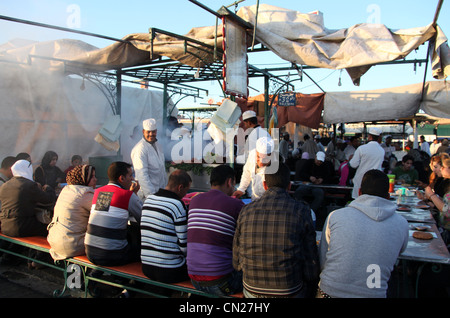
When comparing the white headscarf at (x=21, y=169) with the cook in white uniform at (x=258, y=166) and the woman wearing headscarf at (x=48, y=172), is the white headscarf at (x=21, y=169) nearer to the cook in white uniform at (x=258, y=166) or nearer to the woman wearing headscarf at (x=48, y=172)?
the woman wearing headscarf at (x=48, y=172)

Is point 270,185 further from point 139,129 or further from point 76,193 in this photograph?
point 139,129

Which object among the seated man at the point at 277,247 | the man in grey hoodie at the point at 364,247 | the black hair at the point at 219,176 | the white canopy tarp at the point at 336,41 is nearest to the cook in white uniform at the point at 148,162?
the black hair at the point at 219,176

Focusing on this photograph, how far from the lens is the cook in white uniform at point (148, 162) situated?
4.36 m

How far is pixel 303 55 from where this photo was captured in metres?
4.23

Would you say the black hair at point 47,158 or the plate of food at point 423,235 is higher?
the black hair at point 47,158

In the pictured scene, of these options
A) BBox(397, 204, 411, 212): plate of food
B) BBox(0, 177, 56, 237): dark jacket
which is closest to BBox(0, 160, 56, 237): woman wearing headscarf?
BBox(0, 177, 56, 237): dark jacket

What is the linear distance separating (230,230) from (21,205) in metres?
3.02

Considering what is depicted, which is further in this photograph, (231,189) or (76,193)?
(76,193)

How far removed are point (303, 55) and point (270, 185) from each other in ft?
8.49

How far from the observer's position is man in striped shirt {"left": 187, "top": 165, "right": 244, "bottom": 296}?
2484mm

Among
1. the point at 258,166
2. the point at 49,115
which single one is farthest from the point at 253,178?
the point at 49,115

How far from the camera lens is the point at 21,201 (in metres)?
3.96

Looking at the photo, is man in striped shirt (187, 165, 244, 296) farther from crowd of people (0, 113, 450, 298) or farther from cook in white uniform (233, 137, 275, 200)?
cook in white uniform (233, 137, 275, 200)
